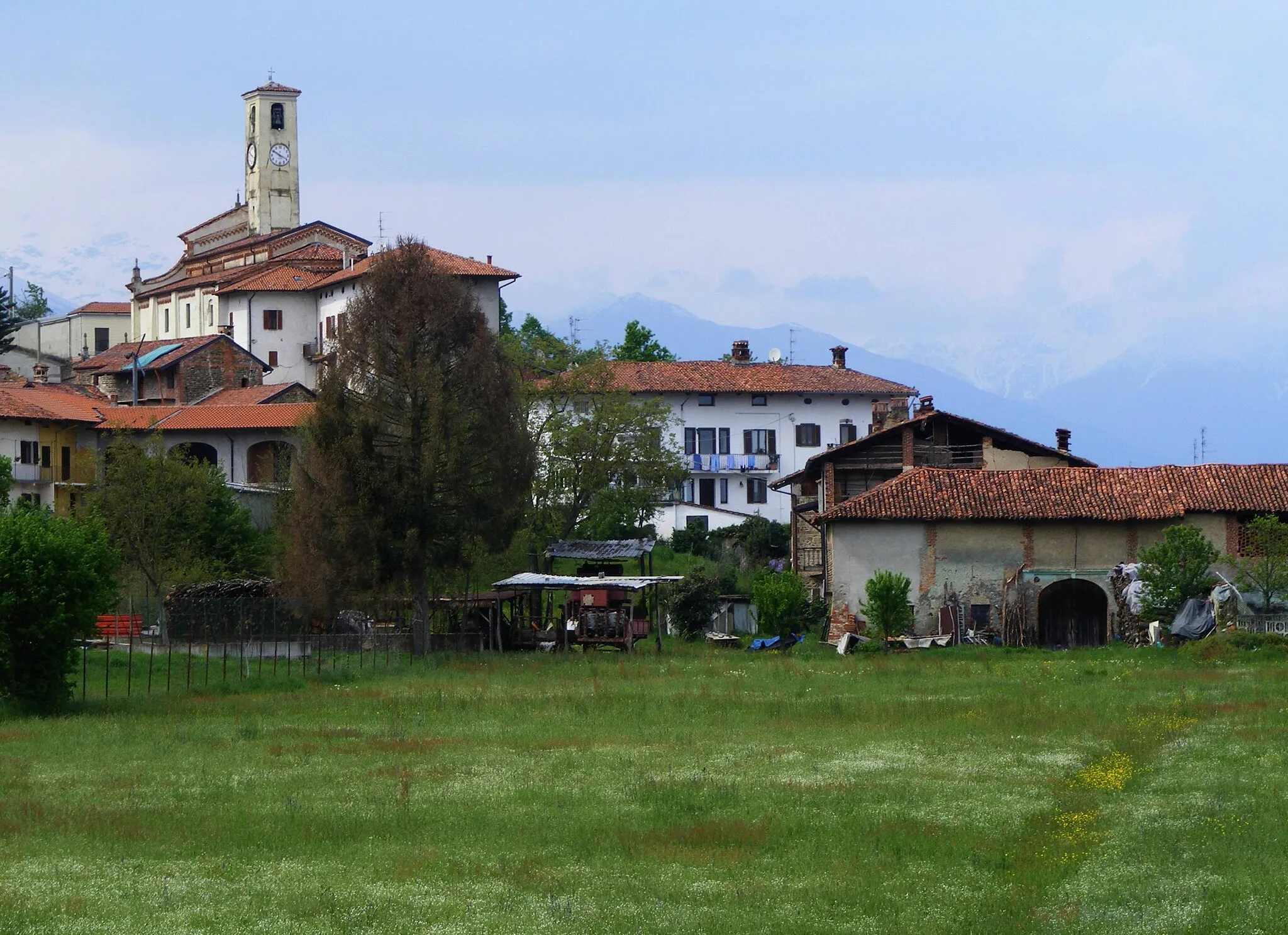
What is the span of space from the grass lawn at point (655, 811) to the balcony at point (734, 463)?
55.7 meters

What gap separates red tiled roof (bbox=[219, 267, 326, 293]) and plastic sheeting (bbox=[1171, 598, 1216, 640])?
64320 millimetres

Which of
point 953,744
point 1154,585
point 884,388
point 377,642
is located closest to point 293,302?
point 884,388

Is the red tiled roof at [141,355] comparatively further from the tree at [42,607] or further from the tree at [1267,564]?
the tree at [1267,564]

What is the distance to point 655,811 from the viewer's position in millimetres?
22594

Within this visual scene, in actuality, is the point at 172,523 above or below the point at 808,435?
below

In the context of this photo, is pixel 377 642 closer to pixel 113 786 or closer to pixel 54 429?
pixel 113 786

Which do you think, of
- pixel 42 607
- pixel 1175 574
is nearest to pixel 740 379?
pixel 1175 574

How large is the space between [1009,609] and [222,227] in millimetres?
81294

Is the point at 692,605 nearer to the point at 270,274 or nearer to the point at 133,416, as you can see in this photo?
the point at 133,416

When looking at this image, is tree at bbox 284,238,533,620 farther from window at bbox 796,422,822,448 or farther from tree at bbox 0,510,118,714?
window at bbox 796,422,822,448

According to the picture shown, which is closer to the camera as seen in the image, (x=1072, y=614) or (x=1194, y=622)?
(x=1194, y=622)

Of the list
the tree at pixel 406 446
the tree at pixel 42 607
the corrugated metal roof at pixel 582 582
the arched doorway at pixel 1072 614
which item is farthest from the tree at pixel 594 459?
the tree at pixel 42 607

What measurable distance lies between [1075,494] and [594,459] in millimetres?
25778

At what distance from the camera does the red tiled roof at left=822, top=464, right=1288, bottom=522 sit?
55000 mm
